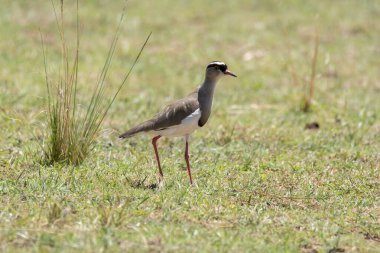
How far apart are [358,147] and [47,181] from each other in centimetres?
399

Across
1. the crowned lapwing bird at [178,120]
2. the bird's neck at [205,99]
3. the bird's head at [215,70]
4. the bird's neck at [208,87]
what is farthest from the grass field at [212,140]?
the bird's head at [215,70]

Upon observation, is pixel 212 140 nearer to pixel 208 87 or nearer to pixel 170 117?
pixel 208 87

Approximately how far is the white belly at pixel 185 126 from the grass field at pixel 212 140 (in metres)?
0.44

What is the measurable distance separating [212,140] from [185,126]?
192 centimetres

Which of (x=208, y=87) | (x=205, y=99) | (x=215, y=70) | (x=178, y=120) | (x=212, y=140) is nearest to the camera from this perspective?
(x=178, y=120)

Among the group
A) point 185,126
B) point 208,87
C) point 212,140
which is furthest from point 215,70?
point 212,140

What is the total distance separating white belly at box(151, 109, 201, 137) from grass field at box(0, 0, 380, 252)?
44 cm

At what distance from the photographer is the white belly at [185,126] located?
736 centimetres

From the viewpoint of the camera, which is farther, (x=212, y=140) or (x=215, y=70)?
(x=212, y=140)

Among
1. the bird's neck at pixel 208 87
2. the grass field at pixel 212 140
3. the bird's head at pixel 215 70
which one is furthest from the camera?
the bird's head at pixel 215 70

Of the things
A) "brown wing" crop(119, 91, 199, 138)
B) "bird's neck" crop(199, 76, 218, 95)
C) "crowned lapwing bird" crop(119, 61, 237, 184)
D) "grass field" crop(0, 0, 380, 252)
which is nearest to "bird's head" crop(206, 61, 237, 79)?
"bird's neck" crop(199, 76, 218, 95)

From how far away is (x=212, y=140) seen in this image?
364 inches

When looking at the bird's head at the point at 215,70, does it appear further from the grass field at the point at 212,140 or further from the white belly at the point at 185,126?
the grass field at the point at 212,140

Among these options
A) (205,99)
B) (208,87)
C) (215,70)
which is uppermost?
(215,70)
